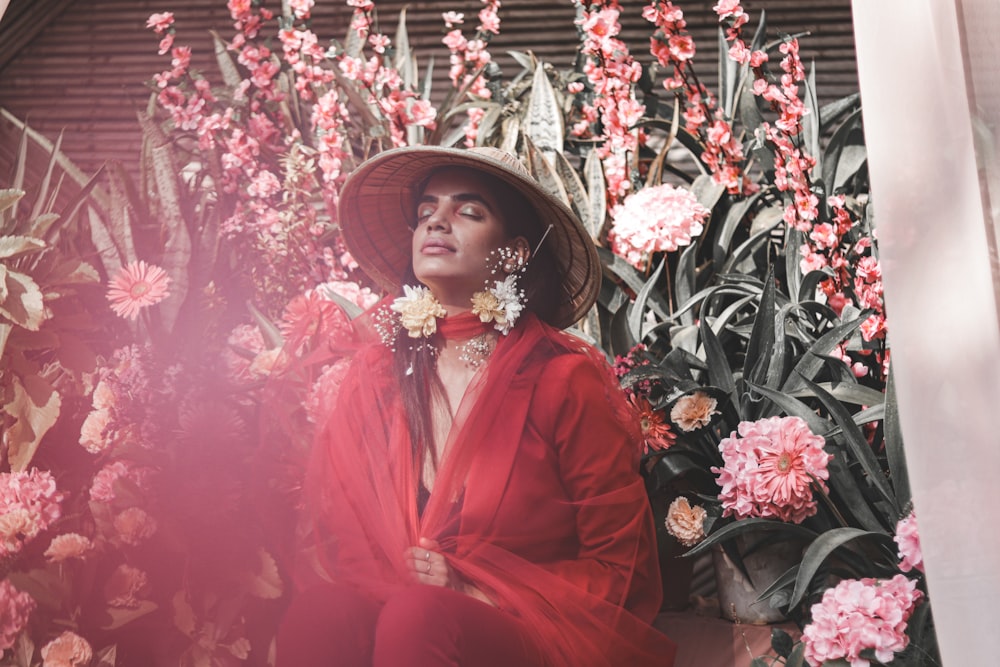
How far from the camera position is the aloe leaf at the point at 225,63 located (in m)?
1.75

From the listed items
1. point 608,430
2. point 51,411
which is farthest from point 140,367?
point 608,430

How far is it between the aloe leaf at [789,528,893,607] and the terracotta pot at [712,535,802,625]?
0.23ft

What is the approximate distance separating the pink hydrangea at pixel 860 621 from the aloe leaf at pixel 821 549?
39 mm

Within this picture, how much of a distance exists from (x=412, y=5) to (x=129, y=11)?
1.78ft

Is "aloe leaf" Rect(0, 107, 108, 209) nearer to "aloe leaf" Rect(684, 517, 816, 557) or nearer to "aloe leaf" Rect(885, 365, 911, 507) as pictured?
"aloe leaf" Rect(684, 517, 816, 557)

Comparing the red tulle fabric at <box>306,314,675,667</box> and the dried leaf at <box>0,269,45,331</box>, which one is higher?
the dried leaf at <box>0,269,45,331</box>

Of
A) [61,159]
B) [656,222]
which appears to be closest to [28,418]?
[61,159]

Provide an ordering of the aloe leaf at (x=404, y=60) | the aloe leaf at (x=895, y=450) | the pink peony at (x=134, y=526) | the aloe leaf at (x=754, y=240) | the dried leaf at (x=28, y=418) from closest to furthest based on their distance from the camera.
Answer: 1. the aloe leaf at (x=895, y=450)
2. the pink peony at (x=134, y=526)
3. the dried leaf at (x=28, y=418)
4. the aloe leaf at (x=754, y=240)
5. the aloe leaf at (x=404, y=60)

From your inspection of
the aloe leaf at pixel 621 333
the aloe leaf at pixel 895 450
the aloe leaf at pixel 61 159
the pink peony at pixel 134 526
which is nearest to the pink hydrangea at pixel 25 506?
the pink peony at pixel 134 526

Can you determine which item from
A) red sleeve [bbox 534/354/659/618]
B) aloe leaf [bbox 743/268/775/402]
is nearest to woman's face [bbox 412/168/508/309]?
red sleeve [bbox 534/354/659/618]

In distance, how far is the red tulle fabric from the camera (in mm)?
1174

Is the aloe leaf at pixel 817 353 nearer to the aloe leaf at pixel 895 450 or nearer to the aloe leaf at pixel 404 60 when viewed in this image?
the aloe leaf at pixel 895 450

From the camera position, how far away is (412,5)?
1.86 metres

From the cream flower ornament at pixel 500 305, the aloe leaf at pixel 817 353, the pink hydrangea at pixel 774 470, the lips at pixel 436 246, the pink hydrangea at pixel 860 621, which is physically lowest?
the pink hydrangea at pixel 860 621
